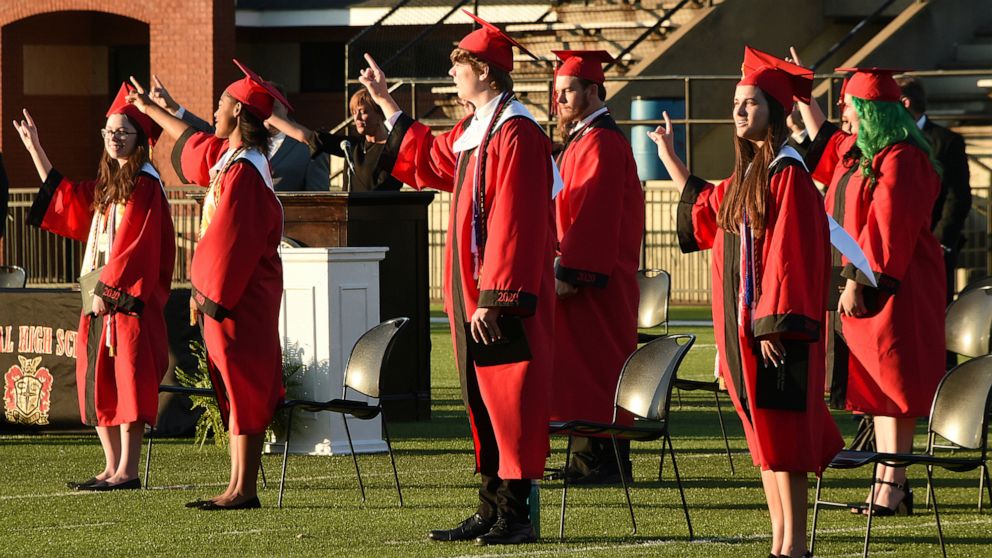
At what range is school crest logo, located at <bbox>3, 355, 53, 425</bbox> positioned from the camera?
36.6 feet

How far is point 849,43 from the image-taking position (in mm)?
26172

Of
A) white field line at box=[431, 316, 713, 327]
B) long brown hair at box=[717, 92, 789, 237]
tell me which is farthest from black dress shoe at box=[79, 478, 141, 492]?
white field line at box=[431, 316, 713, 327]

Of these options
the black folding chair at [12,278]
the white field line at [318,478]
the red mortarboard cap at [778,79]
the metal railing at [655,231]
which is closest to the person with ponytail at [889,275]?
the red mortarboard cap at [778,79]

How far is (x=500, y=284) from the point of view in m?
6.99

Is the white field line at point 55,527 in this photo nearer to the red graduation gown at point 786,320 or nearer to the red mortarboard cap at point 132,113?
the red mortarboard cap at point 132,113

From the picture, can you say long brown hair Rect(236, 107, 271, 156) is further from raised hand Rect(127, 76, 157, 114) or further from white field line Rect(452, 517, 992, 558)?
white field line Rect(452, 517, 992, 558)

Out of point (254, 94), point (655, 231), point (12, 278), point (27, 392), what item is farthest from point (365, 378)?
point (655, 231)

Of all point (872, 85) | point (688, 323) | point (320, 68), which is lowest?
point (688, 323)

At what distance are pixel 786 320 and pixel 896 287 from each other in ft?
6.04

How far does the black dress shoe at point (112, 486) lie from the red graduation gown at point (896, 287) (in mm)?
3401

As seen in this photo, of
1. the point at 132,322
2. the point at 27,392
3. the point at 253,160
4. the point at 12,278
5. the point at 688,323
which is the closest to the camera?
the point at 253,160

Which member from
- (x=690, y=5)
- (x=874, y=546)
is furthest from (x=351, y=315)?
(x=690, y=5)

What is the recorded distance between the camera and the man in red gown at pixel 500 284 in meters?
7.03

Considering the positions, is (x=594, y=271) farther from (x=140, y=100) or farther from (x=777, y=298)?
(x=777, y=298)
